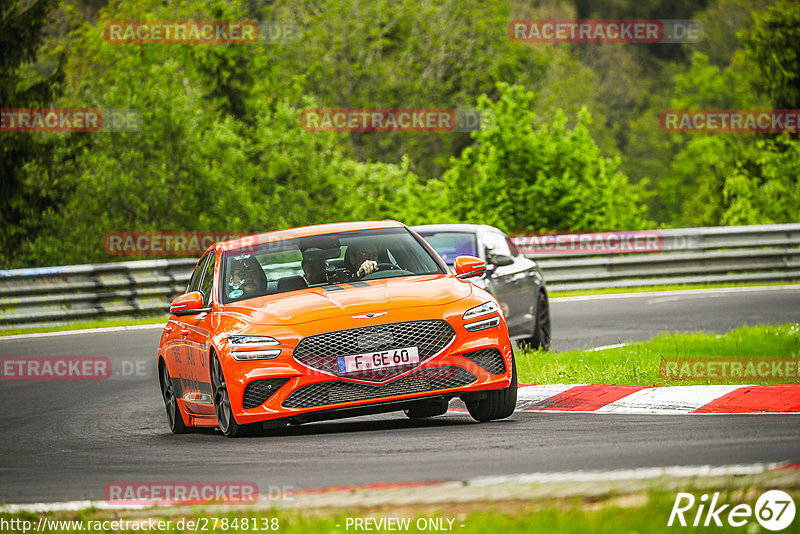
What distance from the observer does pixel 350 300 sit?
8766 millimetres

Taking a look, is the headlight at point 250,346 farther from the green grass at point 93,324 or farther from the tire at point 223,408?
the green grass at point 93,324

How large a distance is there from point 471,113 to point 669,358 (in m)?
46.4

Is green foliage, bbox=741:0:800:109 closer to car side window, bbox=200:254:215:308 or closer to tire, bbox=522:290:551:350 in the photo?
tire, bbox=522:290:551:350

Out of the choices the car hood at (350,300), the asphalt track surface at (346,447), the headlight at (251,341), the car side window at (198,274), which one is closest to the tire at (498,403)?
the asphalt track surface at (346,447)

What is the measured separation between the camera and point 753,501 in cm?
497

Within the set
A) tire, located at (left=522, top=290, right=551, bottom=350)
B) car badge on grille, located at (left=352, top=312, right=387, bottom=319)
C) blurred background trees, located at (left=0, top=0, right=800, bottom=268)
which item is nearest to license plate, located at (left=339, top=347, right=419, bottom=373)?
car badge on grille, located at (left=352, top=312, right=387, bottom=319)

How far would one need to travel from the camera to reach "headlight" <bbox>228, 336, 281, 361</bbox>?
336 inches

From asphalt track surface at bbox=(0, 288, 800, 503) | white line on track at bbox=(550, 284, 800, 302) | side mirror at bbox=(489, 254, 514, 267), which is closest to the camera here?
asphalt track surface at bbox=(0, 288, 800, 503)

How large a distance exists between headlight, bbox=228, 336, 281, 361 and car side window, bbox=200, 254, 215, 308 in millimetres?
1073

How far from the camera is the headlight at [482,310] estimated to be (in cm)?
880

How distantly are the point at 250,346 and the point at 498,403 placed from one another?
1.76 metres

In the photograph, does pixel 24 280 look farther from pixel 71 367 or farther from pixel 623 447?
pixel 623 447

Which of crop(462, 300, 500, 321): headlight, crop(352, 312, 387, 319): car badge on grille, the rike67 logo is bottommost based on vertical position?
the rike67 logo

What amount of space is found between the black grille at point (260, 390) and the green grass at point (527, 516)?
293 centimetres
